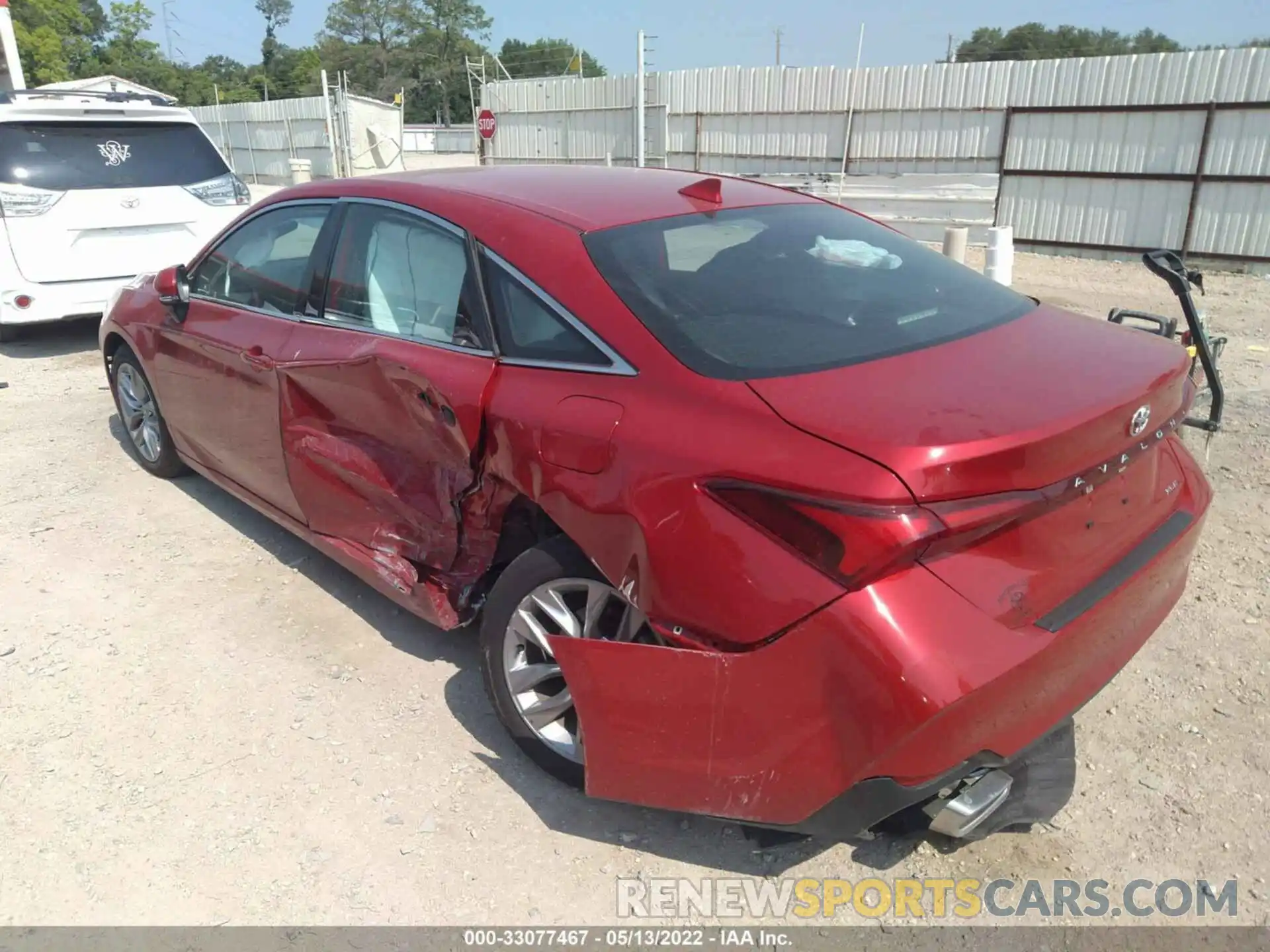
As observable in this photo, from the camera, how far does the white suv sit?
22.7 feet

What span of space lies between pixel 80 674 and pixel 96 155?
5577 millimetres

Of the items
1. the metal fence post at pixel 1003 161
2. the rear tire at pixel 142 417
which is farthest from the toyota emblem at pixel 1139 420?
the metal fence post at pixel 1003 161

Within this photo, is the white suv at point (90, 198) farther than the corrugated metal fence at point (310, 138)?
No

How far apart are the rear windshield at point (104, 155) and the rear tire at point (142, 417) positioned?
2.93 m

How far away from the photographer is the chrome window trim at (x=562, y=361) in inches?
93.5

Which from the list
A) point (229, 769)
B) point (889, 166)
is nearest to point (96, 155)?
point (229, 769)

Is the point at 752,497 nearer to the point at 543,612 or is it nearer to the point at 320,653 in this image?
the point at 543,612

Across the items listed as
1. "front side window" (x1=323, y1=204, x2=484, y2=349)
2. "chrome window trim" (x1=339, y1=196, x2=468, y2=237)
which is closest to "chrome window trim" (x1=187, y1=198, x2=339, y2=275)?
"chrome window trim" (x1=339, y1=196, x2=468, y2=237)

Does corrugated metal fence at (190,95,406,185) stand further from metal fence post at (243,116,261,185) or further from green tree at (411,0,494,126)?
green tree at (411,0,494,126)

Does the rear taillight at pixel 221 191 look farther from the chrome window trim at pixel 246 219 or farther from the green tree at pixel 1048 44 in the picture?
the green tree at pixel 1048 44

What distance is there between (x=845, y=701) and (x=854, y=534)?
1.16ft

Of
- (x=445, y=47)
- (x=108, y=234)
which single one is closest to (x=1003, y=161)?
(x=108, y=234)

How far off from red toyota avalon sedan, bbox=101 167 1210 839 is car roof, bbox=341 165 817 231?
0.06 feet

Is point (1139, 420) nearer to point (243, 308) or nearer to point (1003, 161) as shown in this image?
point (243, 308)
